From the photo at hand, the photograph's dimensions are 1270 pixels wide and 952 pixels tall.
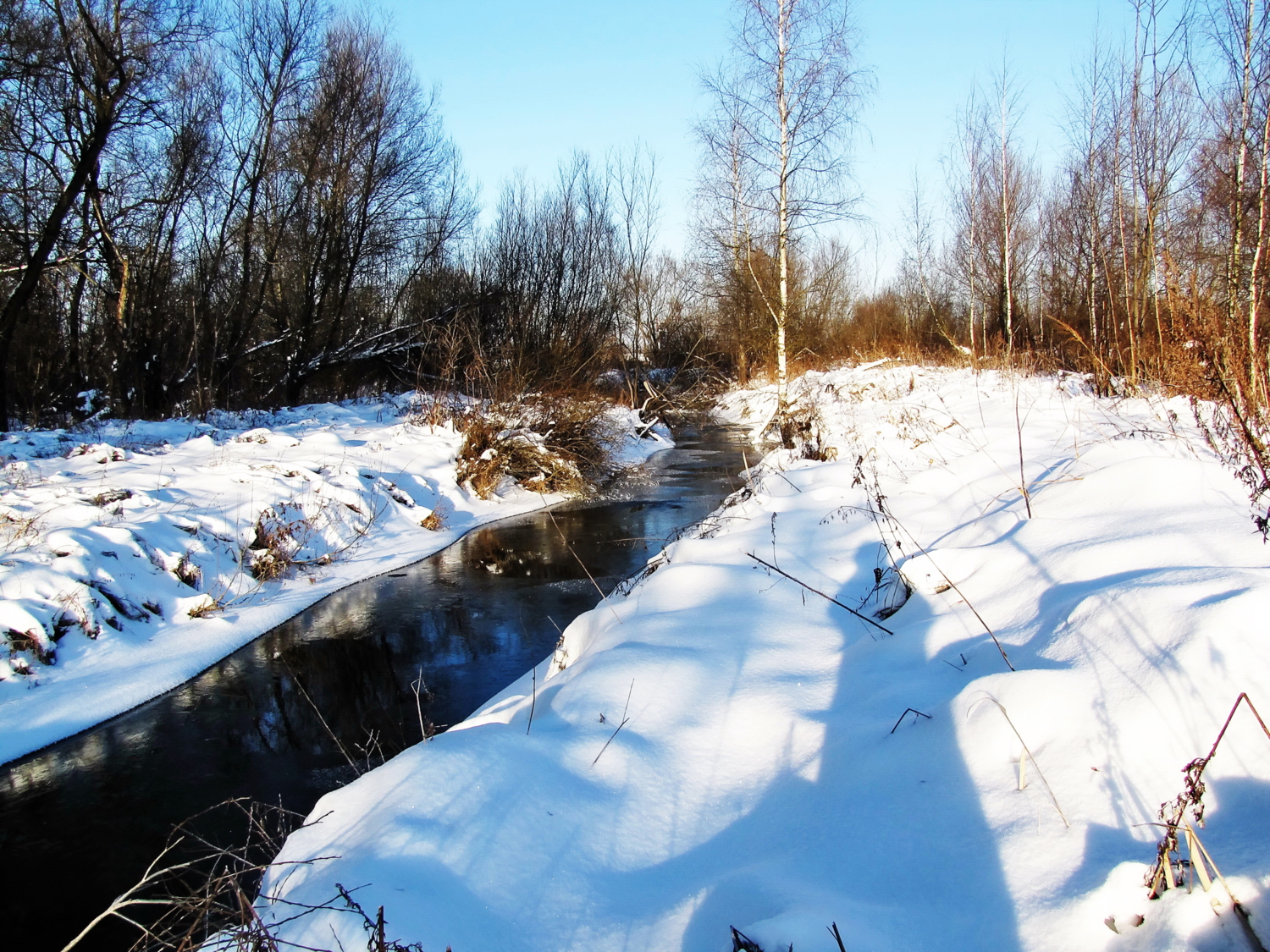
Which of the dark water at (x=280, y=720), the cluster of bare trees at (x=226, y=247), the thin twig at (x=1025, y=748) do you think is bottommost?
the dark water at (x=280, y=720)

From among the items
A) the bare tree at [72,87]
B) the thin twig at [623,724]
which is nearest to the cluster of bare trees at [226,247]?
the bare tree at [72,87]

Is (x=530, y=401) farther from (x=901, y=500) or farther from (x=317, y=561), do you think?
(x=901, y=500)

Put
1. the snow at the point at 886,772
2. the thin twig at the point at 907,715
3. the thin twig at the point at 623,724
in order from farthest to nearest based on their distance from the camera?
the thin twig at the point at 623,724 < the thin twig at the point at 907,715 < the snow at the point at 886,772

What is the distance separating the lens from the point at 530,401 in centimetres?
1086

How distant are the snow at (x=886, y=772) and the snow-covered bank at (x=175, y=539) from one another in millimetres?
2828

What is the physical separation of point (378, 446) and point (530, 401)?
2391mm

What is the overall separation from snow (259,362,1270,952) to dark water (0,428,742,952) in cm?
101

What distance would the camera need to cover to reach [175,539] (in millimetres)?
5797

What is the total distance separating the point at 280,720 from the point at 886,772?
139 inches

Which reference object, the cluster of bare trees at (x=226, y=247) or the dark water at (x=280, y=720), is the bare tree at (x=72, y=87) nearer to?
the cluster of bare trees at (x=226, y=247)

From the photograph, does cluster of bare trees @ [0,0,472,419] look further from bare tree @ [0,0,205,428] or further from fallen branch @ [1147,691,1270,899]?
fallen branch @ [1147,691,1270,899]

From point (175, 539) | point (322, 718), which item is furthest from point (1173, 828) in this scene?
point (175, 539)

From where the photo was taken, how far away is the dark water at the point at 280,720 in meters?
2.97

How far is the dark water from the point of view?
2967 mm
